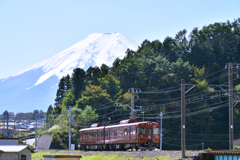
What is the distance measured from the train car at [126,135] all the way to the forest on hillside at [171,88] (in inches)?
784

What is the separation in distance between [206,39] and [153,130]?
2674 inches

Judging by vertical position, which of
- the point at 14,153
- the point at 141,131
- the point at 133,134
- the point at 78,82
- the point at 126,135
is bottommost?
the point at 14,153

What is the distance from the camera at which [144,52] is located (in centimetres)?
10450

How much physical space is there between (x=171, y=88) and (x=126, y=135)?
48172mm

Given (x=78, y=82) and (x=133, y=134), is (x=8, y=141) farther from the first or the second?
(x=78, y=82)

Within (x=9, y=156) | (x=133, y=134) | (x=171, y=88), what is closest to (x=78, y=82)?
(x=171, y=88)

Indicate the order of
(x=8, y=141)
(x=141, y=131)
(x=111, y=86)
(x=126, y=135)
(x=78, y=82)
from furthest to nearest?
(x=78, y=82), (x=111, y=86), (x=8, y=141), (x=126, y=135), (x=141, y=131)

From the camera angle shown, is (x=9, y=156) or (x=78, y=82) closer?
(x=9, y=156)

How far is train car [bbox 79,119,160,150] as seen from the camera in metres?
40.8

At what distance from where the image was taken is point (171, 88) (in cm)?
8944

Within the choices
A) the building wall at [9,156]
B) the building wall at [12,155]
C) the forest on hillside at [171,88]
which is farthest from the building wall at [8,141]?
the forest on hillside at [171,88]

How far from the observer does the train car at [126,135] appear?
40.8 metres

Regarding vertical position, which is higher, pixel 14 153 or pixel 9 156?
pixel 14 153

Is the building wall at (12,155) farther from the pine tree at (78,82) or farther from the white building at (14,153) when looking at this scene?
the pine tree at (78,82)
